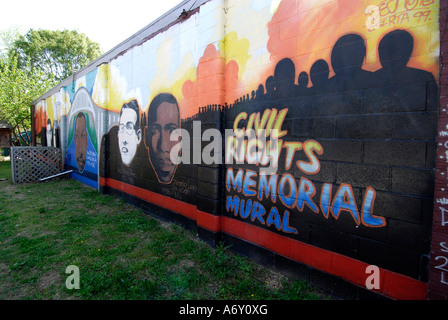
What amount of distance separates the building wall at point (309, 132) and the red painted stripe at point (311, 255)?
0.01 metres

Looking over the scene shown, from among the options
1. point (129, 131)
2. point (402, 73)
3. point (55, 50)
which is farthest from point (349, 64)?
point (55, 50)

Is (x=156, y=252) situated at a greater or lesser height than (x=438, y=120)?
lesser

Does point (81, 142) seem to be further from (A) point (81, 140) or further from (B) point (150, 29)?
(B) point (150, 29)

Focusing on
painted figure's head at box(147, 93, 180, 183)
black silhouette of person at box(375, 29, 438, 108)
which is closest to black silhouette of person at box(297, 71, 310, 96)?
black silhouette of person at box(375, 29, 438, 108)

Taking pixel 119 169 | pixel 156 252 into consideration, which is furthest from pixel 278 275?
pixel 119 169

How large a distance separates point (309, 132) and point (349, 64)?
0.74 meters

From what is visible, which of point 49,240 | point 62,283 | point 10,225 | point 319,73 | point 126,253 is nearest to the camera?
point 319,73

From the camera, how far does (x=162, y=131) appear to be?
4.65 metres

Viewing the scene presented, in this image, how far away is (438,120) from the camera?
180 centimetres

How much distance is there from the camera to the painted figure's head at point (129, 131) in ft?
17.7

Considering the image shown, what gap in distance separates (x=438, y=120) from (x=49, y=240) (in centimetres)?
518

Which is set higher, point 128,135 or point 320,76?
point 320,76
